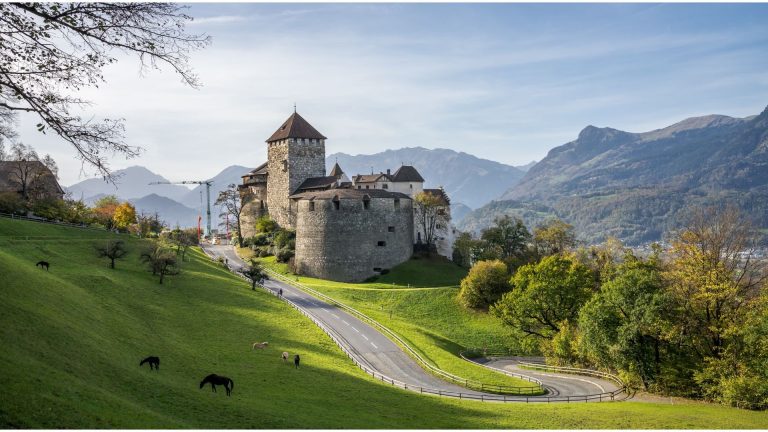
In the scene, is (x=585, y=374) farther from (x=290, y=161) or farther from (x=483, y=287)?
(x=290, y=161)

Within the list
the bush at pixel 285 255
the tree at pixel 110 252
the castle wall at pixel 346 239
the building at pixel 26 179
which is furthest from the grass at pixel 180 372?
the bush at pixel 285 255

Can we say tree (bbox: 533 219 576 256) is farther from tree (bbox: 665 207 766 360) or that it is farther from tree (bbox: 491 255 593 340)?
tree (bbox: 665 207 766 360)

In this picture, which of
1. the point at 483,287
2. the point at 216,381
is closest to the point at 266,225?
the point at 483,287

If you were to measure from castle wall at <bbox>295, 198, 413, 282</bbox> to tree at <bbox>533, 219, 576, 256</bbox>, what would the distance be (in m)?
23.7

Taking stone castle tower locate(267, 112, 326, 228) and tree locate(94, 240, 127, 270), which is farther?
stone castle tower locate(267, 112, 326, 228)

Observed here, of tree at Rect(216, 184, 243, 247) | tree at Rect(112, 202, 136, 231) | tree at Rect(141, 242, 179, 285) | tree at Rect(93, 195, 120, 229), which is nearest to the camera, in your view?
tree at Rect(141, 242, 179, 285)

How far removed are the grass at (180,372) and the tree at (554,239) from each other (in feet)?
158

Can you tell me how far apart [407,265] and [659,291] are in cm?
4656

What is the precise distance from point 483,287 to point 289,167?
40.6 m

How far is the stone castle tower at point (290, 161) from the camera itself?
96812 millimetres

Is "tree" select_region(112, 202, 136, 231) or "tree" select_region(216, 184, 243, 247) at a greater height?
"tree" select_region(216, 184, 243, 247)

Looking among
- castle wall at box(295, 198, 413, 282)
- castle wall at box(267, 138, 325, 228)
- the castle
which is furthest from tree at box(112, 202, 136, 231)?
castle wall at box(295, 198, 413, 282)

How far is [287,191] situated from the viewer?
97.2 m

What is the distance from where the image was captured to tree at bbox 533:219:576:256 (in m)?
90.8
